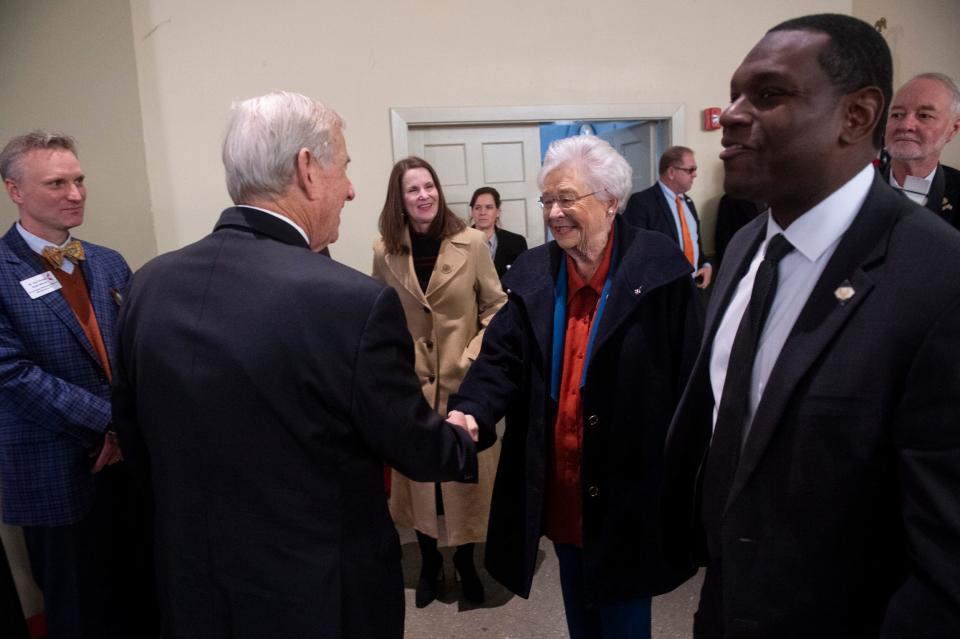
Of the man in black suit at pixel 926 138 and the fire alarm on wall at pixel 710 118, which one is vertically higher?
the fire alarm on wall at pixel 710 118

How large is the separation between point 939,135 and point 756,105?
182 centimetres

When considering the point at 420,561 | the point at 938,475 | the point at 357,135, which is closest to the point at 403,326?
the point at 938,475

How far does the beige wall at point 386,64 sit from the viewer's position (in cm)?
394

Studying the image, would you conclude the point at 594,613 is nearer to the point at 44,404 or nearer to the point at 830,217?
the point at 830,217

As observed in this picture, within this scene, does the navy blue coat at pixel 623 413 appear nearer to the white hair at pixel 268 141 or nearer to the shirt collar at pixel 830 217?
the shirt collar at pixel 830 217

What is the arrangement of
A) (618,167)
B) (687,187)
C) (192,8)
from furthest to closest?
(687,187)
(192,8)
(618,167)

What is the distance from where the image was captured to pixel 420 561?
303cm

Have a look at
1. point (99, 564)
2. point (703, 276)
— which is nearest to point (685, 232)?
point (703, 276)

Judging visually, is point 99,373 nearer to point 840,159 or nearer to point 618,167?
point 618,167

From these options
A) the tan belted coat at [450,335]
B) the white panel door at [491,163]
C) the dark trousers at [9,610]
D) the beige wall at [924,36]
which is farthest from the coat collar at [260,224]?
the beige wall at [924,36]

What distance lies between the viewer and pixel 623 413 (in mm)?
1591

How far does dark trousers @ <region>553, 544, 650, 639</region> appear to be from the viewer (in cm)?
168

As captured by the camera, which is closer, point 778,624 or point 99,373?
point 778,624

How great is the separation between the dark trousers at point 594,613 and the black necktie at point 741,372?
0.76 metres
